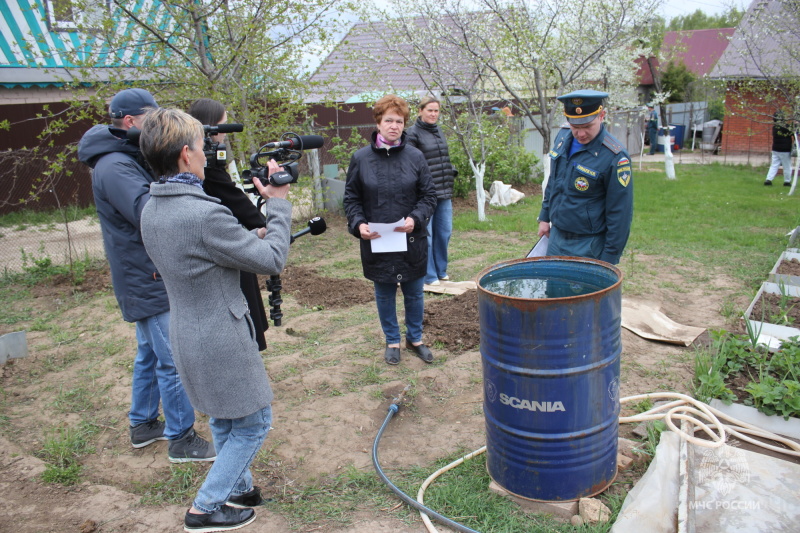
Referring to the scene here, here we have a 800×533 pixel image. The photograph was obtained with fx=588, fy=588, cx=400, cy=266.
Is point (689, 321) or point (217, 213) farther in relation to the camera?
point (689, 321)

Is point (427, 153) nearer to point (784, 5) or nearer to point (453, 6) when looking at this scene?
point (453, 6)

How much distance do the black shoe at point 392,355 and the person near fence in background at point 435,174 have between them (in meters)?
1.92

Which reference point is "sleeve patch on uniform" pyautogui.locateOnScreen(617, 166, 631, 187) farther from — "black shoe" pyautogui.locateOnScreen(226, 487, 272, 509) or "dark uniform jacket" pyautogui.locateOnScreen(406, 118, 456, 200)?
"dark uniform jacket" pyautogui.locateOnScreen(406, 118, 456, 200)

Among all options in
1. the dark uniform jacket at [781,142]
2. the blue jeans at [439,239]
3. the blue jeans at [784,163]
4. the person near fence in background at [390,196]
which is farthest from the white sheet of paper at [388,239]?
the blue jeans at [784,163]

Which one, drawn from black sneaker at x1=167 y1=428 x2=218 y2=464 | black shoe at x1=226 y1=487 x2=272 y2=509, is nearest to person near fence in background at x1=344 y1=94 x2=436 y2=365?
black sneaker at x1=167 y1=428 x2=218 y2=464

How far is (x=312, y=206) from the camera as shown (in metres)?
10.1

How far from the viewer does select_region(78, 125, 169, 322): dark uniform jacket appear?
3.03 meters

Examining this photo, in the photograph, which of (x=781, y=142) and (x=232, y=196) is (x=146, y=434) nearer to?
(x=232, y=196)

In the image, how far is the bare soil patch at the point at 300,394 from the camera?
2916mm

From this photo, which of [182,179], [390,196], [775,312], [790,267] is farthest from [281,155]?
[790,267]

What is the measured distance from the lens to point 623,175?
11.4 ft

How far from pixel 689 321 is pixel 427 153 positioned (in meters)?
3.02

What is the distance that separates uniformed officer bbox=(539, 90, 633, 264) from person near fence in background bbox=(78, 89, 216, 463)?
2438mm

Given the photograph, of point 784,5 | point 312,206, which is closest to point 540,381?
point 312,206
